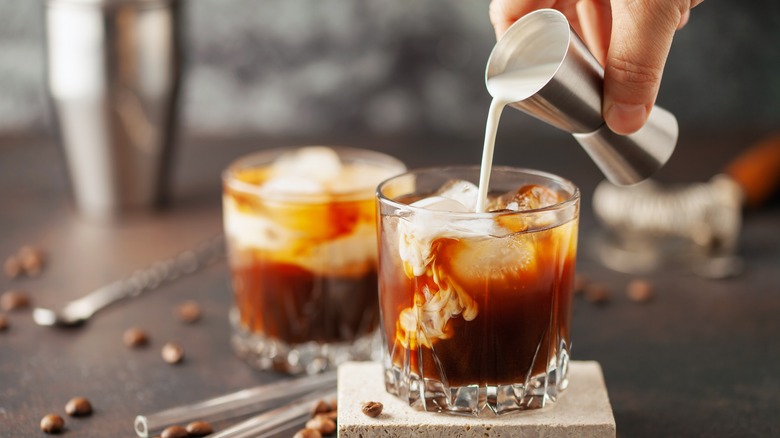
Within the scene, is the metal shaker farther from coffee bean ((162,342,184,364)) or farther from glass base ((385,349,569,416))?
glass base ((385,349,569,416))

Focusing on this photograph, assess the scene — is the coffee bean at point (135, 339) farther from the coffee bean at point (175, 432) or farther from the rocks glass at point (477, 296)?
the rocks glass at point (477, 296)

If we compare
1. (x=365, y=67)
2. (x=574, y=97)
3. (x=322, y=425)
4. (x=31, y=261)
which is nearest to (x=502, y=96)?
(x=574, y=97)

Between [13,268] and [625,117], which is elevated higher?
[625,117]

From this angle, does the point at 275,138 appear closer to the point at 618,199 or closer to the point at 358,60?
the point at 358,60

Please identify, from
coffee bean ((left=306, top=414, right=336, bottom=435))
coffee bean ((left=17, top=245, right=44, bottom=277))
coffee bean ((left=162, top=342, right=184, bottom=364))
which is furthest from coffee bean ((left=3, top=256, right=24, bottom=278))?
coffee bean ((left=306, top=414, right=336, bottom=435))

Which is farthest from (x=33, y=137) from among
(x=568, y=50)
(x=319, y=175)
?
(x=568, y=50)

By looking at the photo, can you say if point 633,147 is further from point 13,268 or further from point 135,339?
point 13,268
